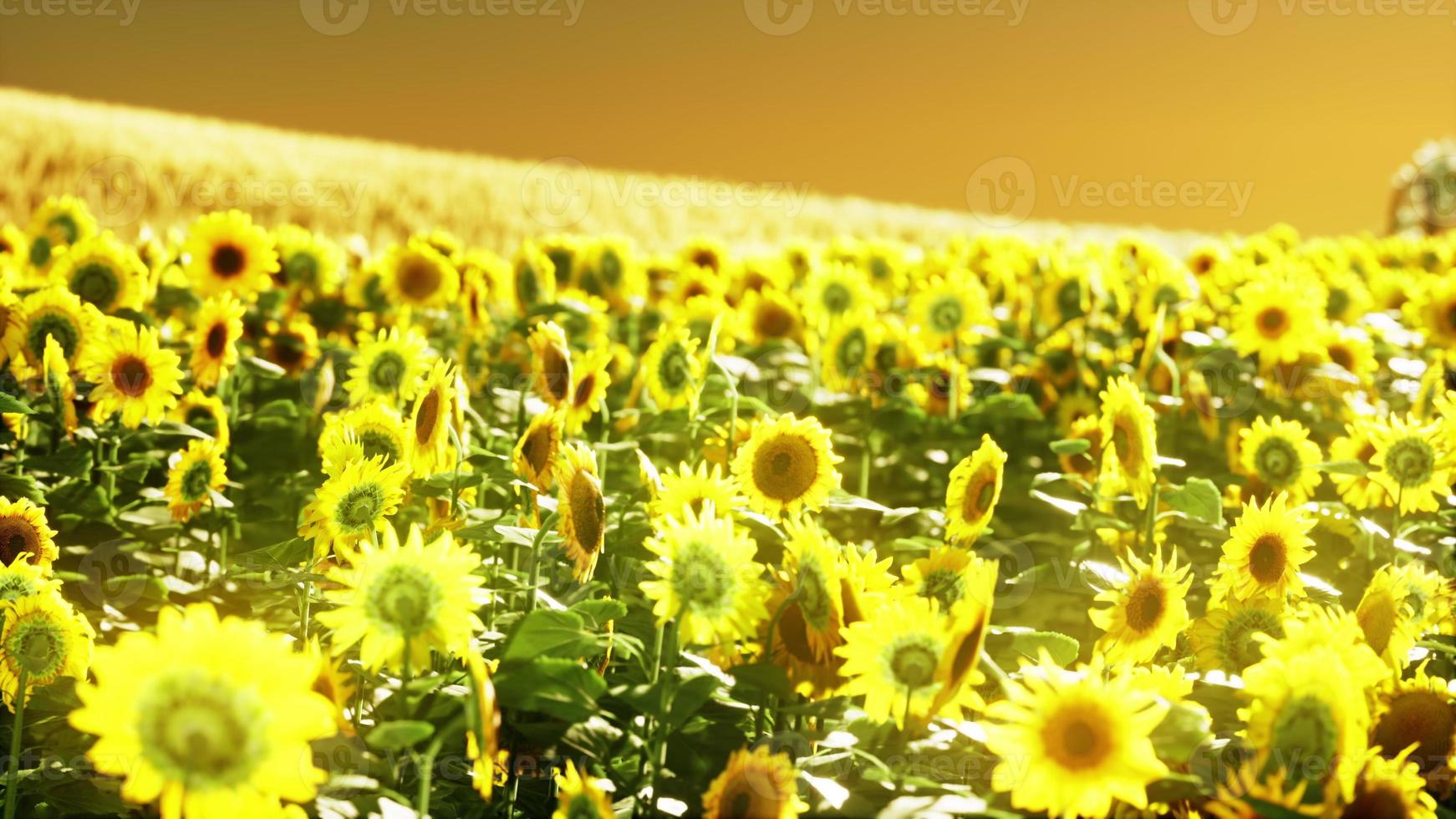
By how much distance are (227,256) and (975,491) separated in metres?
2.86

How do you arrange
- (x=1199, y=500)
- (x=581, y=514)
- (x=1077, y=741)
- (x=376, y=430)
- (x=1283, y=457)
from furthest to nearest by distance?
(x=1283, y=457) → (x=1199, y=500) → (x=376, y=430) → (x=581, y=514) → (x=1077, y=741)

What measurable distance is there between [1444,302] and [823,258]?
2971 millimetres

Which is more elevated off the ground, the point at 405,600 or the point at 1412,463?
the point at 1412,463

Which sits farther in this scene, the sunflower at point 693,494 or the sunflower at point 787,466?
the sunflower at point 787,466

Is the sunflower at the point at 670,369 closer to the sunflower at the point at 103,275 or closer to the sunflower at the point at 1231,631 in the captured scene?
the sunflower at the point at 1231,631

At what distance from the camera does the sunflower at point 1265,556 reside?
2.38 m

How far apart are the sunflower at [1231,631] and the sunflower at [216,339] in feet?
8.13

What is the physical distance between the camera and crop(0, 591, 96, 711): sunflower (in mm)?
2092

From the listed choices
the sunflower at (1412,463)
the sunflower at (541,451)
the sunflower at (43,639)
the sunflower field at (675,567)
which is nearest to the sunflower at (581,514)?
the sunflower field at (675,567)

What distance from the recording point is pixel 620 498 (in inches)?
103

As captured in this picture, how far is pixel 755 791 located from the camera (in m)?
1.68

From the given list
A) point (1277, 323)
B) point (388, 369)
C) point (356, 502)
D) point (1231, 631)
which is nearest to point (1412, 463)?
point (1231, 631)

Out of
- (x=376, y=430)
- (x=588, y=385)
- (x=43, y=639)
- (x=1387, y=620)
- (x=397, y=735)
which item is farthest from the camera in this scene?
(x=588, y=385)

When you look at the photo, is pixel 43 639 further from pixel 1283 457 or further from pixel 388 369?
pixel 1283 457
